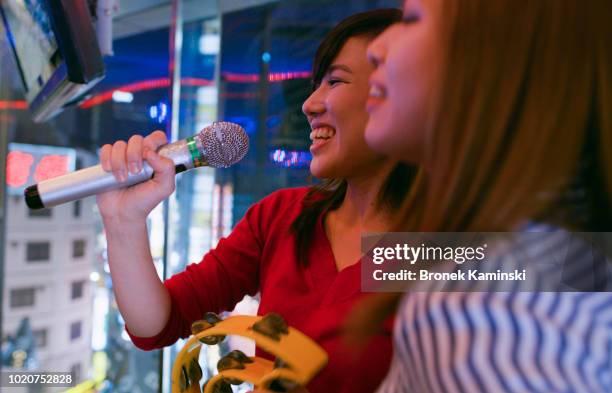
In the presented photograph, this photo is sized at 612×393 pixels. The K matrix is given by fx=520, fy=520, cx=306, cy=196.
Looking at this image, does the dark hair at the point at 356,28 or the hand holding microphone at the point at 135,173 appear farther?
the dark hair at the point at 356,28

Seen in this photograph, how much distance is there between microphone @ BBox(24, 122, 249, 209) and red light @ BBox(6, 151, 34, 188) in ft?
5.34

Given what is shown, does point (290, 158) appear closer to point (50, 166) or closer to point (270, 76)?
point (270, 76)

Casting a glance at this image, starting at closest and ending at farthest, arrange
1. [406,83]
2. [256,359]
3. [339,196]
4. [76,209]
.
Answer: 1. [406,83]
2. [256,359]
3. [339,196]
4. [76,209]

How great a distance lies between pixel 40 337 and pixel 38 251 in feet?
1.24

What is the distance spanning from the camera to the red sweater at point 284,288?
82cm

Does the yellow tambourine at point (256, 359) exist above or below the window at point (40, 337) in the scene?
above

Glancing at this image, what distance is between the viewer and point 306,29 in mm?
2064

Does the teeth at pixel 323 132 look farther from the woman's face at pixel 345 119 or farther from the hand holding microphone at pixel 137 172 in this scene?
the hand holding microphone at pixel 137 172

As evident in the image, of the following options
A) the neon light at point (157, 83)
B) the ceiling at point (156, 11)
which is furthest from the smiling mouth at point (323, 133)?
the ceiling at point (156, 11)

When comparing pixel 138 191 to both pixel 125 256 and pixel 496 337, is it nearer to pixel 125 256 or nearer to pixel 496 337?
pixel 125 256

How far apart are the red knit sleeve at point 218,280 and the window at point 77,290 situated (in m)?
1.49

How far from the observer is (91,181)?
0.85 metres

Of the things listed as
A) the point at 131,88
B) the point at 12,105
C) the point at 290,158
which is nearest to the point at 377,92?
the point at 290,158

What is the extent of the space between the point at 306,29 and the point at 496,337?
1845 millimetres
